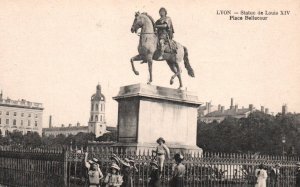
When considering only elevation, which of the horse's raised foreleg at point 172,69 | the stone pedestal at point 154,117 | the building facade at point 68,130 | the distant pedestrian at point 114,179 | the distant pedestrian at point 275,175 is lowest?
the building facade at point 68,130

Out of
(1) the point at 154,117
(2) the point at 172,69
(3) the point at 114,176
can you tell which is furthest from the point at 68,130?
(3) the point at 114,176

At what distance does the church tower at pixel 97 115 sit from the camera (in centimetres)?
15162

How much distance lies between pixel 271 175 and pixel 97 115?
459ft

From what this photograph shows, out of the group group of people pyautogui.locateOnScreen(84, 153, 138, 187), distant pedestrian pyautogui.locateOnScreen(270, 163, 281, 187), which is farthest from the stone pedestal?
group of people pyautogui.locateOnScreen(84, 153, 138, 187)

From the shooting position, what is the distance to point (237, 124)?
63656 mm

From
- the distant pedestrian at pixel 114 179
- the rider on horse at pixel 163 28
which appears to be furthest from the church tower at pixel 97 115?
the distant pedestrian at pixel 114 179

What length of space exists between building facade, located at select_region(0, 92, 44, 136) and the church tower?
28000 millimetres

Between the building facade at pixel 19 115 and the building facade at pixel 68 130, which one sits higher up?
the building facade at pixel 19 115

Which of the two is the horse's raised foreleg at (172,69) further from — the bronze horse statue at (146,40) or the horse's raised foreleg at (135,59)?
the horse's raised foreleg at (135,59)

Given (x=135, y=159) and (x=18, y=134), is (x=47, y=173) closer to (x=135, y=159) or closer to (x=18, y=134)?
(x=135, y=159)

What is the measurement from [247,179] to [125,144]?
4354mm

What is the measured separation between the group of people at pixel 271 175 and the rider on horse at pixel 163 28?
5.68 metres

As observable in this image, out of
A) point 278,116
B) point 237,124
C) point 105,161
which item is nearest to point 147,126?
point 105,161

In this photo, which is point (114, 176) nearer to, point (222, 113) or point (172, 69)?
point (172, 69)
